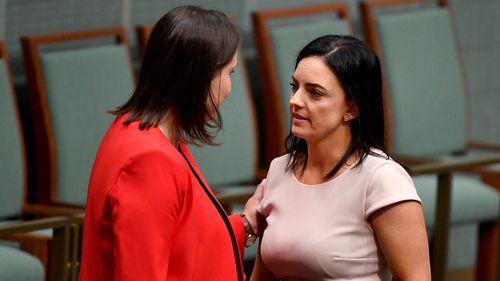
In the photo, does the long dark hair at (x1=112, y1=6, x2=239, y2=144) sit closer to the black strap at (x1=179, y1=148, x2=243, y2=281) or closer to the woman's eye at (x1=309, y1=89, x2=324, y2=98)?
the black strap at (x1=179, y1=148, x2=243, y2=281)

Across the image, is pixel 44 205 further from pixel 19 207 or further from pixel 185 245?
pixel 185 245

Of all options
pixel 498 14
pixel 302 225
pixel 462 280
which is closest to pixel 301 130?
pixel 302 225

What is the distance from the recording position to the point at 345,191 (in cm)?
200

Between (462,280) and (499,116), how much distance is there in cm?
93

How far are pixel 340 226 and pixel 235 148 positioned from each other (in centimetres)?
195

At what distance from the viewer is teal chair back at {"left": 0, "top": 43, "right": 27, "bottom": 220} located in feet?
11.2

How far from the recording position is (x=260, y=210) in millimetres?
2164

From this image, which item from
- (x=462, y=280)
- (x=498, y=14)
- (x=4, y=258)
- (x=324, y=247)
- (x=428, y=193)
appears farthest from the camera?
(x=498, y=14)

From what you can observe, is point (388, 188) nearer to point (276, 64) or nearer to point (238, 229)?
point (238, 229)

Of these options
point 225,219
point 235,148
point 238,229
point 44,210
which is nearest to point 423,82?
point 235,148

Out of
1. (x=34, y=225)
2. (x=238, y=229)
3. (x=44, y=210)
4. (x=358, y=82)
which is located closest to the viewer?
(x=358, y=82)

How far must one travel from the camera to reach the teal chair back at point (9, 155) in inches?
134

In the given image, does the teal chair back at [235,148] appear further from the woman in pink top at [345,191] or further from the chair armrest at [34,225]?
the woman in pink top at [345,191]

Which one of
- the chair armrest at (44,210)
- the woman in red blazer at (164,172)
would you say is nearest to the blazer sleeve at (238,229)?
the woman in red blazer at (164,172)
